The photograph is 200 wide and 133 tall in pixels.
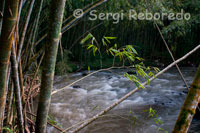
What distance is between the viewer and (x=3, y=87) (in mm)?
685

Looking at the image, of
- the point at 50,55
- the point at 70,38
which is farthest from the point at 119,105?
the point at 70,38

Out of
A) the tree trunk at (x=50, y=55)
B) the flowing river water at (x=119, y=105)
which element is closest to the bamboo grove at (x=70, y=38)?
the tree trunk at (x=50, y=55)

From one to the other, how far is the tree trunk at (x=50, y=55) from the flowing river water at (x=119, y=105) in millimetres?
1243

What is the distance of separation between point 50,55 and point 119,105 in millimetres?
3041

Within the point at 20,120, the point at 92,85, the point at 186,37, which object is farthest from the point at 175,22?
the point at 20,120

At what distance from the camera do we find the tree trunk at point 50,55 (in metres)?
0.63

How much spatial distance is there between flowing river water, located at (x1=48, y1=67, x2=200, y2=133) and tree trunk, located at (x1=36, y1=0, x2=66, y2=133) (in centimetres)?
124

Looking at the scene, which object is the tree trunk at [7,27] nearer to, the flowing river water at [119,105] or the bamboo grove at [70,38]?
the bamboo grove at [70,38]

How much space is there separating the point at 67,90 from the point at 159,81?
2.87 m

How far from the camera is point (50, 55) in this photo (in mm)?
649

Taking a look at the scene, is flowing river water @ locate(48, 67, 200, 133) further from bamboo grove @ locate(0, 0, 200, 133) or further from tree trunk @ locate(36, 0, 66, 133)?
tree trunk @ locate(36, 0, 66, 133)

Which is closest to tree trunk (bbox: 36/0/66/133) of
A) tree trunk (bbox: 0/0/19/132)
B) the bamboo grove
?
the bamboo grove

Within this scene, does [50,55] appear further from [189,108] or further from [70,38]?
[70,38]

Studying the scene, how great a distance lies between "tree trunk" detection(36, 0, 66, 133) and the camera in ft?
2.05
